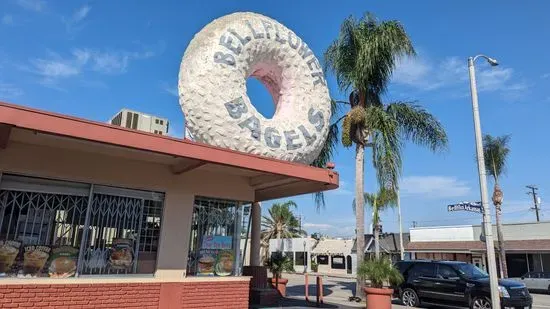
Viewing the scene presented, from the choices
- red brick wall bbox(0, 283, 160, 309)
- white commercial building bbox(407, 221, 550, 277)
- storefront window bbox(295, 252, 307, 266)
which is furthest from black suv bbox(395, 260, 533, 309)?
storefront window bbox(295, 252, 307, 266)

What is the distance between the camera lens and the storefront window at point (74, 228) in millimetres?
6574

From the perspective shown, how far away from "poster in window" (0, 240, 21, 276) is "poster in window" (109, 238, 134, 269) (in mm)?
1436

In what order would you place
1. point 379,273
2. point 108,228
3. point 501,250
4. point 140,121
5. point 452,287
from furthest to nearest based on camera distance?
point 501,250, point 452,287, point 379,273, point 140,121, point 108,228

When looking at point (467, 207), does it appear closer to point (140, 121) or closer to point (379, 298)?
point (379, 298)

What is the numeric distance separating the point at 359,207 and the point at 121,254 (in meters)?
10.4

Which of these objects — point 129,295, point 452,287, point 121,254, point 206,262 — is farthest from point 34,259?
point 452,287

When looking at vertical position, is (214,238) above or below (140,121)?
below

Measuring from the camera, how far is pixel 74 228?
23.2 feet

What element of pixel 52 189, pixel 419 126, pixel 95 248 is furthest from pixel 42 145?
pixel 419 126

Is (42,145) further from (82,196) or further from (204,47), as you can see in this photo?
(204,47)

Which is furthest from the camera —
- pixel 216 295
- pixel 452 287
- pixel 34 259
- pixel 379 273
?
pixel 452 287

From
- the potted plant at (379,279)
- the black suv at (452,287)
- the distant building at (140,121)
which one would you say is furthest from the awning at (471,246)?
the distant building at (140,121)

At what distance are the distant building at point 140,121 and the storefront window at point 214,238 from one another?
1752 millimetres

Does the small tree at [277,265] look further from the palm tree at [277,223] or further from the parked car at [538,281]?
the palm tree at [277,223]
